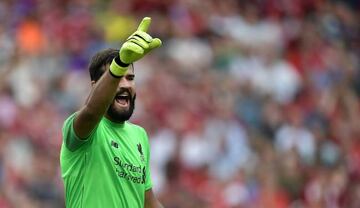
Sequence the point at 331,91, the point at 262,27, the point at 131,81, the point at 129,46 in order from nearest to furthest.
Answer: the point at 129,46 → the point at 131,81 → the point at 331,91 → the point at 262,27

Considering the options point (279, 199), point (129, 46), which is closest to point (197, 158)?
point (279, 199)

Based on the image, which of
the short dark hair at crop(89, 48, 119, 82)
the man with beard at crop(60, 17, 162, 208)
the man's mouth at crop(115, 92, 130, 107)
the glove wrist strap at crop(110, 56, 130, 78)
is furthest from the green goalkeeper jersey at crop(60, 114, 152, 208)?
the glove wrist strap at crop(110, 56, 130, 78)

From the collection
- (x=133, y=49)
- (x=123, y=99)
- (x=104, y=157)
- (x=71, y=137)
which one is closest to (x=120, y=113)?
(x=123, y=99)

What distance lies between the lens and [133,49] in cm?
572

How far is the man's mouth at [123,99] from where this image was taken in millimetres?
6445

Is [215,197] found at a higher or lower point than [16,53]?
lower

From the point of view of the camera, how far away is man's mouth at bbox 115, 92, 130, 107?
645cm

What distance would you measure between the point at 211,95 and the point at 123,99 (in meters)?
7.51

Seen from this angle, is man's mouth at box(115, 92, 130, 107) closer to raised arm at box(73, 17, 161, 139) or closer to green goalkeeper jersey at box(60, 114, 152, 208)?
green goalkeeper jersey at box(60, 114, 152, 208)

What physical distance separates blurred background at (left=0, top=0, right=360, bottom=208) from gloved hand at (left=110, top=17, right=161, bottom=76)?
6.18 m

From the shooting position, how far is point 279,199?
12234 millimetres

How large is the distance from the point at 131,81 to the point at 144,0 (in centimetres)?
918

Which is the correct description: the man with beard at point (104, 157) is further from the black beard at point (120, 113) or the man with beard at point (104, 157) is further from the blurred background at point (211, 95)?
the blurred background at point (211, 95)

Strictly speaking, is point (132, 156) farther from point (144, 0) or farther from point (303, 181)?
point (144, 0)
